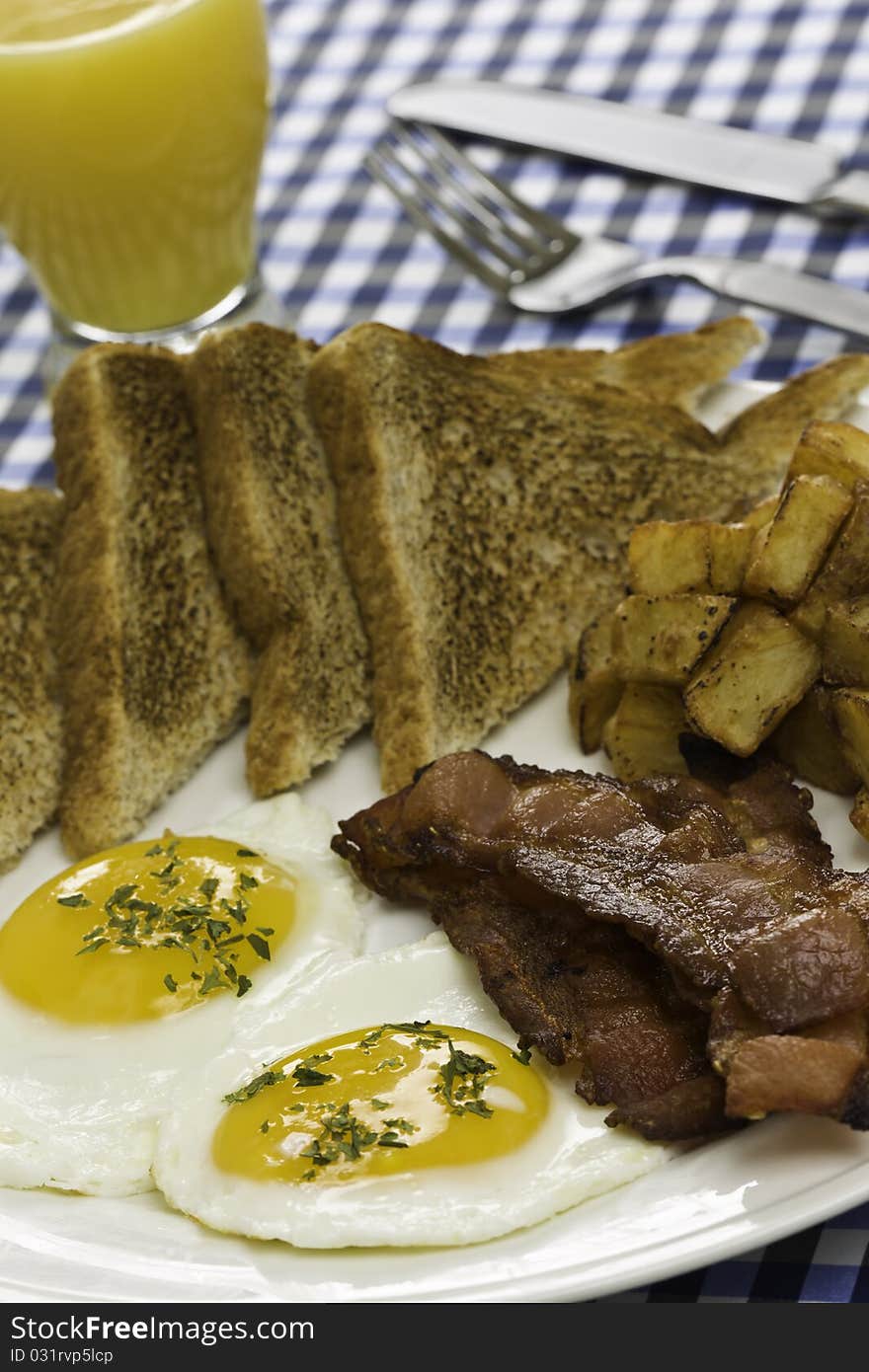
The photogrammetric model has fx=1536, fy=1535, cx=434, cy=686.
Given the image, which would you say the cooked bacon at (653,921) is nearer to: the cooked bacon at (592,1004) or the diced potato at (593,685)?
the cooked bacon at (592,1004)

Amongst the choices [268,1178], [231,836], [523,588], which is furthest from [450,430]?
[268,1178]

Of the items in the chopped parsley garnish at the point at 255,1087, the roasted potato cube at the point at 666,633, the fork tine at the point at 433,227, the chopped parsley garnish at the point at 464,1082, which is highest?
the roasted potato cube at the point at 666,633

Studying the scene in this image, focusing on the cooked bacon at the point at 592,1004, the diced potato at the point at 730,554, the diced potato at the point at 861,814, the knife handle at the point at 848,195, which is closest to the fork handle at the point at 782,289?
the knife handle at the point at 848,195

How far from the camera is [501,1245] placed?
1827 mm

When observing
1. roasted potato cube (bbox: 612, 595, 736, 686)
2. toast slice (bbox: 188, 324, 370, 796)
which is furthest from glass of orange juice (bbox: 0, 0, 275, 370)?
roasted potato cube (bbox: 612, 595, 736, 686)

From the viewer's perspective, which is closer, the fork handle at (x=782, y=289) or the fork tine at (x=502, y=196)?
the fork handle at (x=782, y=289)

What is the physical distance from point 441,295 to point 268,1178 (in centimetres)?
265

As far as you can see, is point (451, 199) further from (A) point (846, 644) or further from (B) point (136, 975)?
(B) point (136, 975)

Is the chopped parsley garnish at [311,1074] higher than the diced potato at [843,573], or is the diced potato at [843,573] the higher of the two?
the diced potato at [843,573]

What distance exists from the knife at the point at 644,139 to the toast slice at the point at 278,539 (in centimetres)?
141

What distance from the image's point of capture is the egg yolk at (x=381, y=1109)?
6.25 feet

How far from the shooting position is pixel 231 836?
2568 mm

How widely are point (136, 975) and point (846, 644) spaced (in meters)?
1.14

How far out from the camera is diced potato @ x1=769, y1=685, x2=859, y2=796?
2.36 m
